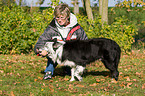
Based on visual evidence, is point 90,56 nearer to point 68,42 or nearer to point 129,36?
point 68,42

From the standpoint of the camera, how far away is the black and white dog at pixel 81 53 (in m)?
5.01

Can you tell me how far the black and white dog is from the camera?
5.01 meters

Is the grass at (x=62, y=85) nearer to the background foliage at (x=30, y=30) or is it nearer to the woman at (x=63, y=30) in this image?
the woman at (x=63, y=30)

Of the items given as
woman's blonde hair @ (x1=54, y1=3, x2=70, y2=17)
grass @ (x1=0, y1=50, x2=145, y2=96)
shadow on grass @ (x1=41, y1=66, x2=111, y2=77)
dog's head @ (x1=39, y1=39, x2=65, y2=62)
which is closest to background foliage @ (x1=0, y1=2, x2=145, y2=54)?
grass @ (x1=0, y1=50, x2=145, y2=96)

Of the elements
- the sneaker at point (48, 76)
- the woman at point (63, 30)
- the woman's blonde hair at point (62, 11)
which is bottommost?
the sneaker at point (48, 76)

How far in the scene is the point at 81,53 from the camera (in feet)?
16.9

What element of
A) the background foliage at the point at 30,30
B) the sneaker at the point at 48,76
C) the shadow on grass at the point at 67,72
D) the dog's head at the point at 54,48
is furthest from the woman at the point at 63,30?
the background foliage at the point at 30,30

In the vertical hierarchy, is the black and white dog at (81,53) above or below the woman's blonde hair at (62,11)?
below

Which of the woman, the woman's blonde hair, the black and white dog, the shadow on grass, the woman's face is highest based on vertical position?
the woman's blonde hair

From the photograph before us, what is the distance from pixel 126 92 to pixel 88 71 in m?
2.56

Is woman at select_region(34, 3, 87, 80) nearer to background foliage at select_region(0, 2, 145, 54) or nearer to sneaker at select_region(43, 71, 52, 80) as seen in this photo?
sneaker at select_region(43, 71, 52, 80)

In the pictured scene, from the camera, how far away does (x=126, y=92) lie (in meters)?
4.50

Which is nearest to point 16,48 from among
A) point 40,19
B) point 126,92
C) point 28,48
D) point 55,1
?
point 28,48

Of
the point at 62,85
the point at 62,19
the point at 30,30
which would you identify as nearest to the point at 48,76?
the point at 62,85
